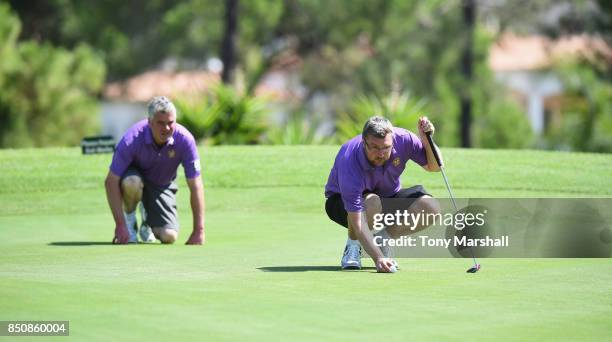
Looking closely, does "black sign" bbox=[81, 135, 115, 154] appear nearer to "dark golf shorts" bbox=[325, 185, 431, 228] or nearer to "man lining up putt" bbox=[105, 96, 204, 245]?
"man lining up putt" bbox=[105, 96, 204, 245]

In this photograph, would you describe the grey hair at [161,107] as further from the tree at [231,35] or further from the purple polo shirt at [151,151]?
the tree at [231,35]

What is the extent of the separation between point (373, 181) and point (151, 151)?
2.92m

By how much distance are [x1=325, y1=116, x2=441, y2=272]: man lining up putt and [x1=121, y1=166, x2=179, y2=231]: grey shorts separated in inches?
99.5

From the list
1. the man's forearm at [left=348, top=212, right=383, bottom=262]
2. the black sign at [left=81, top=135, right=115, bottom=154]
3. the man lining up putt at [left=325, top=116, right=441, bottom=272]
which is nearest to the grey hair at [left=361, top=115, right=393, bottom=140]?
the man lining up putt at [left=325, top=116, right=441, bottom=272]

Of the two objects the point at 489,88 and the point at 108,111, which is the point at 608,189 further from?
the point at 108,111

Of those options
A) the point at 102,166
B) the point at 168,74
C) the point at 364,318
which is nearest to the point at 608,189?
the point at 102,166

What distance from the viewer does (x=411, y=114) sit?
22.7 metres

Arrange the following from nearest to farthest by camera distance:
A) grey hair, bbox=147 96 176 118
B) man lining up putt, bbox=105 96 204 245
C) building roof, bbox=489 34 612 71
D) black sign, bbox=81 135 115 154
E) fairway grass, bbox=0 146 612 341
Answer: fairway grass, bbox=0 146 612 341 < grey hair, bbox=147 96 176 118 < man lining up putt, bbox=105 96 204 245 < black sign, bbox=81 135 115 154 < building roof, bbox=489 34 612 71

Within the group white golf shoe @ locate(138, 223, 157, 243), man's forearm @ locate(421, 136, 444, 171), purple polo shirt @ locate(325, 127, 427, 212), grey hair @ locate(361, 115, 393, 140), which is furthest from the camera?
white golf shoe @ locate(138, 223, 157, 243)

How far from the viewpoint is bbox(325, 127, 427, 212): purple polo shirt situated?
396 inches

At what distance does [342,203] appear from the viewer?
10.7 metres

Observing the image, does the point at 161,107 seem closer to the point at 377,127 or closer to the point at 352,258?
the point at 352,258

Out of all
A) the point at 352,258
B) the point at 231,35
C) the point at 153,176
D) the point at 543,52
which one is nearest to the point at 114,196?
the point at 153,176

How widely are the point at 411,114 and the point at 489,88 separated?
30058 millimetres
